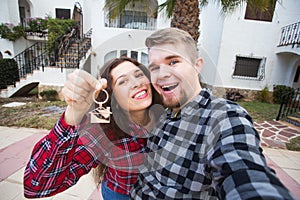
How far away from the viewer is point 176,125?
908mm

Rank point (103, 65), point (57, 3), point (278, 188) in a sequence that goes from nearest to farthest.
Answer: point (278, 188) < point (103, 65) < point (57, 3)

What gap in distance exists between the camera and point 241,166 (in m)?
0.57

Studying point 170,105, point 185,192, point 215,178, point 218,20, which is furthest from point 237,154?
point 218,20

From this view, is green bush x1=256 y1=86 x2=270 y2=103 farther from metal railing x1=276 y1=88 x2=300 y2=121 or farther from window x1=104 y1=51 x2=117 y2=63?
window x1=104 y1=51 x2=117 y2=63

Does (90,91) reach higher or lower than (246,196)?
higher

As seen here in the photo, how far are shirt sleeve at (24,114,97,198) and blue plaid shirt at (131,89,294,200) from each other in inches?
17.2

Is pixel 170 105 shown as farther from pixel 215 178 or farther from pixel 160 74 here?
pixel 215 178

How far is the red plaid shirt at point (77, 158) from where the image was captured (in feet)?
2.67

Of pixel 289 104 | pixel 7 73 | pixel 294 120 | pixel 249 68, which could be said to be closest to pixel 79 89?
pixel 294 120

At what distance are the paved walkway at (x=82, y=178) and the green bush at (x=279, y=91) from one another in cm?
452

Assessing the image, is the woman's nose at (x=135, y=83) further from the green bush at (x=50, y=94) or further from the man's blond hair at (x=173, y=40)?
the green bush at (x=50, y=94)

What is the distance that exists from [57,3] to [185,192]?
572 inches

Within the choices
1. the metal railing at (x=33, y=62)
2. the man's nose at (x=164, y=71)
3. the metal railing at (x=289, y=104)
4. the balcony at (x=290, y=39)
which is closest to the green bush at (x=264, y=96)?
the balcony at (x=290, y=39)

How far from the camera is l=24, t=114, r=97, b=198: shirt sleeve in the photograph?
0.80 metres
